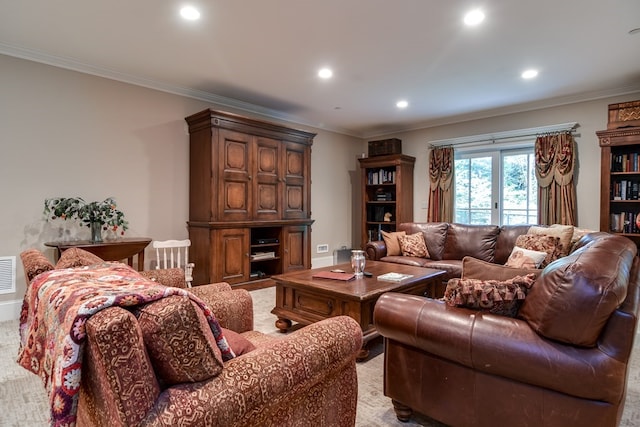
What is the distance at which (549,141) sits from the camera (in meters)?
4.76

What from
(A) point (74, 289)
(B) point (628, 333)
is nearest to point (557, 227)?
(B) point (628, 333)

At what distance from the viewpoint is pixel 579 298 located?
4.17 feet

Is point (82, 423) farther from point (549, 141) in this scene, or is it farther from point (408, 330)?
point (549, 141)

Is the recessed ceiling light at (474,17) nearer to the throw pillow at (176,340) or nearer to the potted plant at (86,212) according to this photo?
the throw pillow at (176,340)

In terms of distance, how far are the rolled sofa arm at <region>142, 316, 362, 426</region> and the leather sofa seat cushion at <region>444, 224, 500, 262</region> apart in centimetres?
352

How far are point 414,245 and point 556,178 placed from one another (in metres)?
2.11

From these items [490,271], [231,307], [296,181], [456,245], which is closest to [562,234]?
[456,245]

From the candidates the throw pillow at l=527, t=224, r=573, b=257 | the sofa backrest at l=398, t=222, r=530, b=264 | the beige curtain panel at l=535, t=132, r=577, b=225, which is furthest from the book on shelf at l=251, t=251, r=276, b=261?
the beige curtain panel at l=535, t=132, r=577, b=225

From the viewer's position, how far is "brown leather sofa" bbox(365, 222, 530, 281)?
423 cm

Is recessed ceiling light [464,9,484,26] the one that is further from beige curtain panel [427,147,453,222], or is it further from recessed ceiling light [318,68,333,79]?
beige curtain panel [427,147,453,222]

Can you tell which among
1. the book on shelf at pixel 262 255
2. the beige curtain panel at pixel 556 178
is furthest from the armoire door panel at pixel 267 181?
the beige curtain panel at pixel 556 178

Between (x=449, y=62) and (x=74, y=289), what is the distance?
12.3 ft

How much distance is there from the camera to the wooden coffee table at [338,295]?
8.40ft

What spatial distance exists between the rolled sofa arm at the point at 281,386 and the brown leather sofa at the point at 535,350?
381 mm
